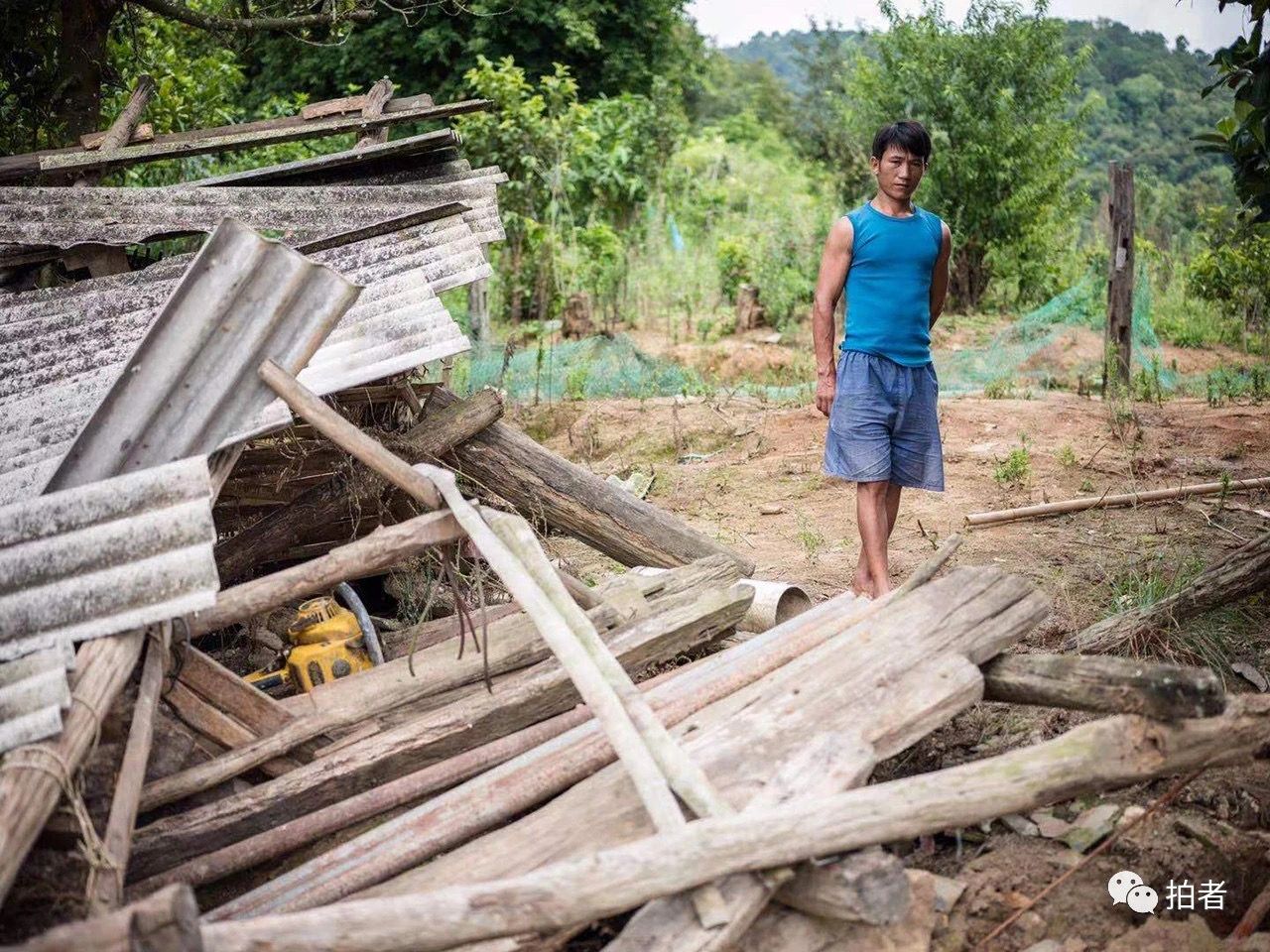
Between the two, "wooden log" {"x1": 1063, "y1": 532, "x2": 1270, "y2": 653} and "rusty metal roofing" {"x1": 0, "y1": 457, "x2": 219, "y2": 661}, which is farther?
"wooden log" {"x1": 1063, "y1": 532, "x2": 1270, "y2": 653}

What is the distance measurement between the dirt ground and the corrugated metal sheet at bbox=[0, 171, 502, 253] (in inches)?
91.2

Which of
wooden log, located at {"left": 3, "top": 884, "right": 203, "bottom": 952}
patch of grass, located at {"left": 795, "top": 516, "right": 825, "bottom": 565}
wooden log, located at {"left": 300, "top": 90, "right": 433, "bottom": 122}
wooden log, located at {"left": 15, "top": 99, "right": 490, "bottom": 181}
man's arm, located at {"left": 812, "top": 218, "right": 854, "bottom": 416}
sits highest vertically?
wooden log, located at {"left": 300, "top": 90, "right": 433, "bottom": 122}

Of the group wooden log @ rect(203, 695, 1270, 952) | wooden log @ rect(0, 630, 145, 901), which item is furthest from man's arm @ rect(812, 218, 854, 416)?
wooden log @ rect(0, 630, 145, 901)

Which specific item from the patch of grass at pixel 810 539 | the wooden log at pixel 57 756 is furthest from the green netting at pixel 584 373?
the wooden log at pixel 57 756

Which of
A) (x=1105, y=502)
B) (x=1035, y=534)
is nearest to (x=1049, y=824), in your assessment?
(x=1035, y=534)

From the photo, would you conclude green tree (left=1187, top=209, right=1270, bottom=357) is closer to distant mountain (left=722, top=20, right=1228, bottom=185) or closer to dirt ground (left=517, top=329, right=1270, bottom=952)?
dirt ground (left=517, top=329, right=1270, bottom=952)

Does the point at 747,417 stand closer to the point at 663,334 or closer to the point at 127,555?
the point at 663,334

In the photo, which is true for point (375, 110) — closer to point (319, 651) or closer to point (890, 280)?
point (890, 280)

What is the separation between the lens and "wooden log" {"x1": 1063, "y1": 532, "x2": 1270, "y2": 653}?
445cm

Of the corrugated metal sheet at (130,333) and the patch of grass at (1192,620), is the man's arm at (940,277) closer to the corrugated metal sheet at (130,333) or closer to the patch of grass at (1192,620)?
the patch of grass at (1192,620)

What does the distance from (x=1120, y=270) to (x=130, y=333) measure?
797cm

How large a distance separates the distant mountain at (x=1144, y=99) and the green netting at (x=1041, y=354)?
47.7 feet

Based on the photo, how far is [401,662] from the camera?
3.69 metres

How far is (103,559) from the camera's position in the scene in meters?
2.70
